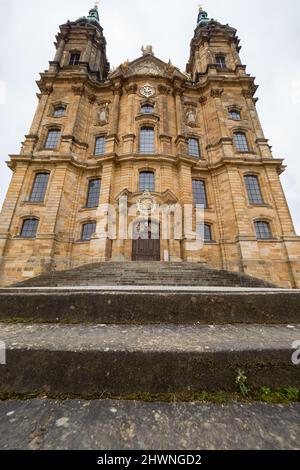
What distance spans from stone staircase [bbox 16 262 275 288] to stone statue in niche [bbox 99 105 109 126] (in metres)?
14.7

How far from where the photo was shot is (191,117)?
19516 mm

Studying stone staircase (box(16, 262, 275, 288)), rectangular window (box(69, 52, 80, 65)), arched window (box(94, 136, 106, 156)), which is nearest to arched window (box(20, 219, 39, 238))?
stone staircase (box(16, 262, 275, 288))

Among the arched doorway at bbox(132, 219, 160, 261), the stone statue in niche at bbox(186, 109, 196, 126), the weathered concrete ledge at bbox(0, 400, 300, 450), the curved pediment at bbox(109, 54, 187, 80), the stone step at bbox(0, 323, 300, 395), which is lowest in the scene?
the weathered concrete ledge at bbox(0, 400, 300, 450)

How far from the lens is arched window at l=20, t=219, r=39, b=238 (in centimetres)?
1390

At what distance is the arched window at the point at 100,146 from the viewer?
17.7 m

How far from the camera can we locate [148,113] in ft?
60.7

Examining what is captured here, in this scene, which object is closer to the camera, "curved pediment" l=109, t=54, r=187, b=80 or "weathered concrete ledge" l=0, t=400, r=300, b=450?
"weathered concrete ledge" l=0, t=400, r=300, b=450

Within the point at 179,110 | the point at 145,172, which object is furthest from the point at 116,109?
the point at 145,172

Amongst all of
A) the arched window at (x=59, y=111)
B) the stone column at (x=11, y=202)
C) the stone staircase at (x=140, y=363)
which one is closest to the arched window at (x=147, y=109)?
the arched window at (x=59, y=111)

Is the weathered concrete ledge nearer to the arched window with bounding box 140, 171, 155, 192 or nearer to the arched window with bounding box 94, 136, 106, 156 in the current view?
the arched window with bounding box 140, 171, 155, 192

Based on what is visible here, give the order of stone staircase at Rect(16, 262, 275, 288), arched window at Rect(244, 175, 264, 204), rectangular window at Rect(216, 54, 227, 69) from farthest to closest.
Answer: rectangular window at Rect(216, 54, 227, 69) → arched window at Rect(244, 175, 264, 204) → stone staircase at Rect(16, 262, 275, 288)

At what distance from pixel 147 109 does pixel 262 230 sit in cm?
1478

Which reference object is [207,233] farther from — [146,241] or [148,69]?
[148,69]

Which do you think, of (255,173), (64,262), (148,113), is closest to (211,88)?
(148,113)
